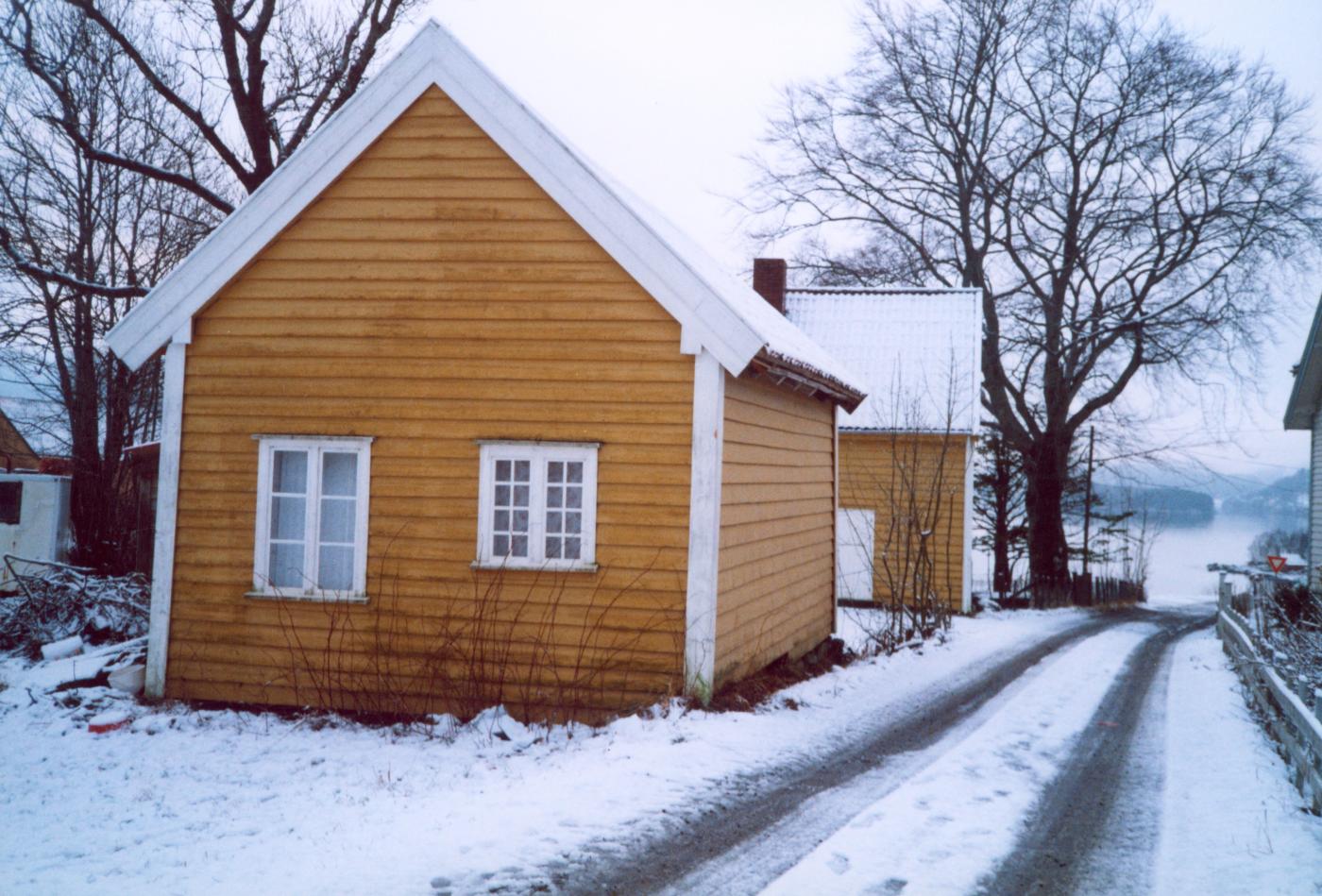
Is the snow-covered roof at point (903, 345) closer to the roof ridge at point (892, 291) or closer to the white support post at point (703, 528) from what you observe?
the roof ridge at point (892, 291)

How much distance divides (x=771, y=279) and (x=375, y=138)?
1243cm

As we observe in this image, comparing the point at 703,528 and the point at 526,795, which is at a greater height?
the point at 703,528

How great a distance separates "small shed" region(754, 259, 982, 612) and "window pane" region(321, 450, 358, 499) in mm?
12800

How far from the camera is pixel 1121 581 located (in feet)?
109

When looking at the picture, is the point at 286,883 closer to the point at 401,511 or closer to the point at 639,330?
the point at 401,511

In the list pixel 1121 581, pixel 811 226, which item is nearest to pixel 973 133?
pixel 811 226

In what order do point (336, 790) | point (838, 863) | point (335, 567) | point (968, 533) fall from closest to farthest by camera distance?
point (838, 863)
point (336, 790)
point (335, 567)
point (968, 533)

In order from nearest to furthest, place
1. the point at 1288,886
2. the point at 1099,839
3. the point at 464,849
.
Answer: the point at 1288,886 → the point at 464,849 → the point at 1099,839

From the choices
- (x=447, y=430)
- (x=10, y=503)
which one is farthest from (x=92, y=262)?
(x=447, y=430)

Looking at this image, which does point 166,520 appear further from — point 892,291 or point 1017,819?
point 892,291

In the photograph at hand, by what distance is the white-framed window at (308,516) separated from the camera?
31.6ft

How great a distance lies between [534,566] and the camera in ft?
30.1

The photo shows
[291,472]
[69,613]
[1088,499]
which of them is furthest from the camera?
[1088,499]

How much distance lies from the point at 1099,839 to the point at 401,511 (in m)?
6.23
